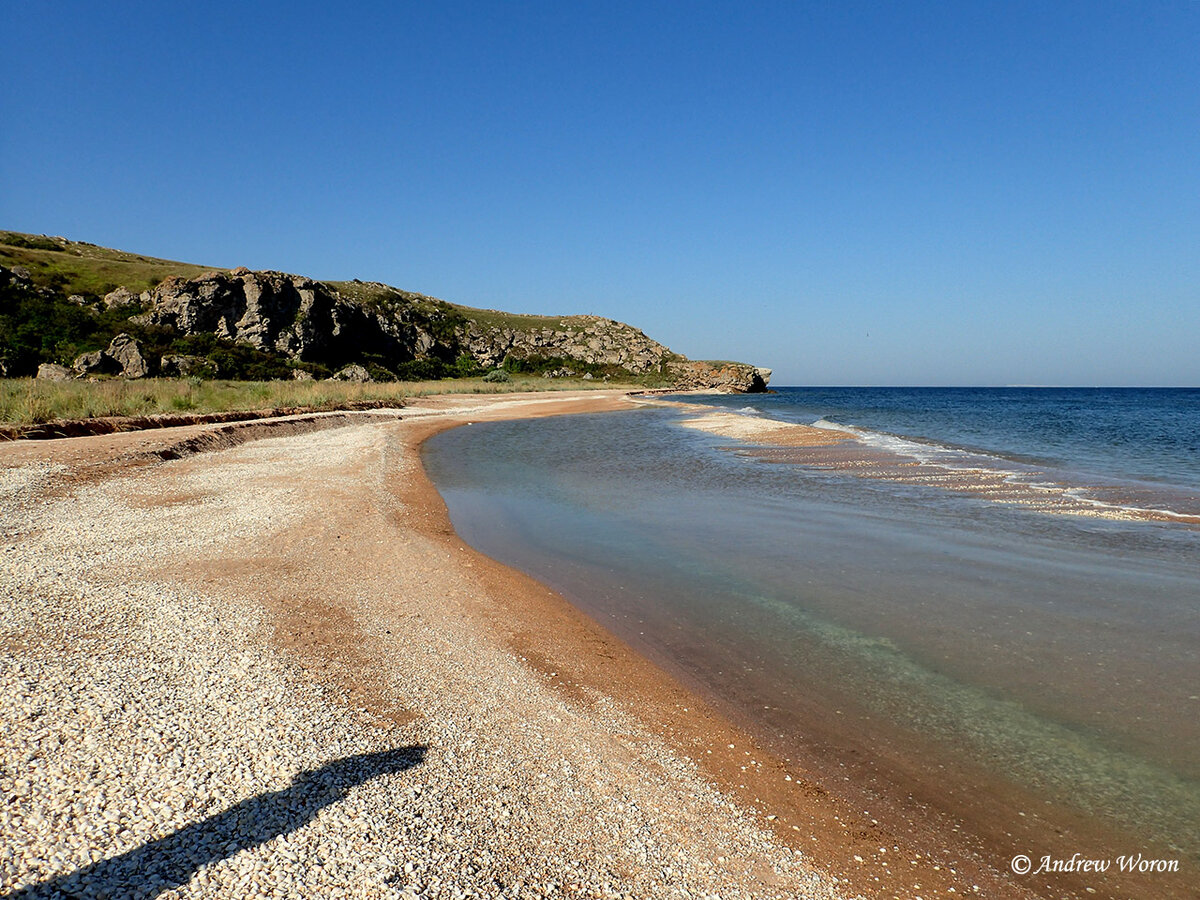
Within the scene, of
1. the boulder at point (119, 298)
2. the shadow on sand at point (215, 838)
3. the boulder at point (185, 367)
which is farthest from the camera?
the boulder at point (119, 298)

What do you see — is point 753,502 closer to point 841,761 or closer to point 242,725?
point 841,761

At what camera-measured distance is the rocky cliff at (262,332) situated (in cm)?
4884

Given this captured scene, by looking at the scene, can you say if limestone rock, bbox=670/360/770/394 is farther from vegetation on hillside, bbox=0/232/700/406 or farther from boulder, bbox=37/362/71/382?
boulder, bbox=37/362/71/382

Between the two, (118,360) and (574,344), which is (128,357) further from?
(574,344)

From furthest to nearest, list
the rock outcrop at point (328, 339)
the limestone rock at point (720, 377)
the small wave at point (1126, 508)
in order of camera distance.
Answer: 1. the limestone rock at point (720, 377)
2. the rock outcrop at point (328, 339)
3. the small wave at point (1126, 508)

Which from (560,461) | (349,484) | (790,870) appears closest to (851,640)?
(790,870)

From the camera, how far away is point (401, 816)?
342cm

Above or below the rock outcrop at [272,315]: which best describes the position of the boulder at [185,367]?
below

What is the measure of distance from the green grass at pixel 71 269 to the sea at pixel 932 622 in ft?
205

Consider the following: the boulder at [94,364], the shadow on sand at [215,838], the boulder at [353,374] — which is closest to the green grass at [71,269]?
the boulder at [94,364]

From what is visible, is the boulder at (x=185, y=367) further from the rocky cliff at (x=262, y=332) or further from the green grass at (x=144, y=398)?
the green grass at (x=144, y=398)

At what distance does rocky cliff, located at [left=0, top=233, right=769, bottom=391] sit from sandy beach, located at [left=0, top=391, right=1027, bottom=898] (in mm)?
45174

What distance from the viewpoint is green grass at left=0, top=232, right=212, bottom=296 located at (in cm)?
5747

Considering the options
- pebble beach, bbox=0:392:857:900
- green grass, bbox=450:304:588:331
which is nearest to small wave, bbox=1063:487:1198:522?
pebble beach, bbox=0:392:857:900
